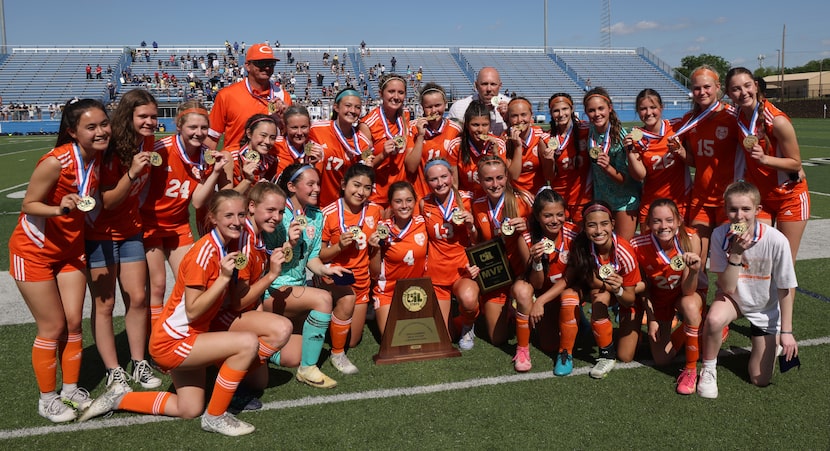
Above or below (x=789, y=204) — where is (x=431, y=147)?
above

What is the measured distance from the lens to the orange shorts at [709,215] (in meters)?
4.83

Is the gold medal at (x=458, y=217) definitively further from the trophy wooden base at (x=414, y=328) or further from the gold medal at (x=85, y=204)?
the gold medal at (x=85, y=204)

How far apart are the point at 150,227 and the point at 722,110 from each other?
4432 mm

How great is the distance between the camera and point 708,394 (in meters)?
3.90

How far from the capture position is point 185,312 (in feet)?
11.7

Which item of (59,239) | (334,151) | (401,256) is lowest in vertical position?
(401,256)

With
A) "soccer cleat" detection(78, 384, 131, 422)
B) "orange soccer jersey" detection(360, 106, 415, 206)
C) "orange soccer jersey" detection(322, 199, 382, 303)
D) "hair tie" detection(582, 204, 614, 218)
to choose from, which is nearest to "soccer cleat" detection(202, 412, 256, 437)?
"soccer cleat" detection(78, 384, 131, 422)

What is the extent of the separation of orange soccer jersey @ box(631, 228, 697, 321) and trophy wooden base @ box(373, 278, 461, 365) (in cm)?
154

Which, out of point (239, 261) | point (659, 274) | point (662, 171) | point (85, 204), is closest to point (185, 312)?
point (239, 261)

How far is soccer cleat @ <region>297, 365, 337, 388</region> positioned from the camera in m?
4.21

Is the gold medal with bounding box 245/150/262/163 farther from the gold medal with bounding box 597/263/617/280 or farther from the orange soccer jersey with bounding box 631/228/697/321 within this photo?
the orange soccer jersey with bounding box 631/228/697/321

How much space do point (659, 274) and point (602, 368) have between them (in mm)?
792

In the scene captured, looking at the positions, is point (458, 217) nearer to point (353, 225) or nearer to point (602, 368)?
point (353, 225)

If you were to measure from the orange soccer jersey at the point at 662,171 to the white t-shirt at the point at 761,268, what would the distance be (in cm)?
93
